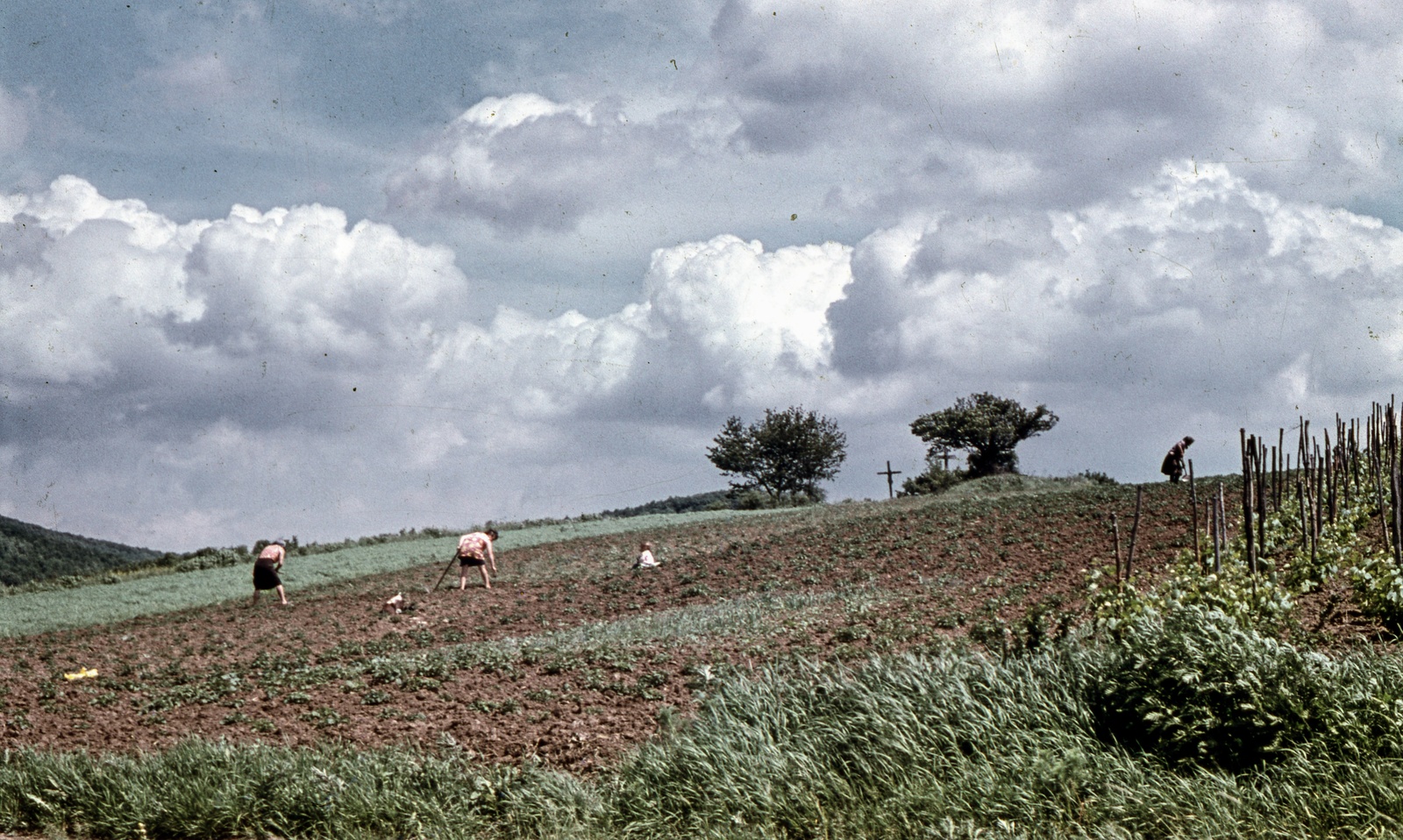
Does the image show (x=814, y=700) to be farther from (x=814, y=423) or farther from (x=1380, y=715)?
(x=814, y=423)

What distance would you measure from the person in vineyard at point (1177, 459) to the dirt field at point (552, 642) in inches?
175

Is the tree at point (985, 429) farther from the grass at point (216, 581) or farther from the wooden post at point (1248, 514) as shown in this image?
the wooden post at point (1248, 514)

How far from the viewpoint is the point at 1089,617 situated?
1110cm

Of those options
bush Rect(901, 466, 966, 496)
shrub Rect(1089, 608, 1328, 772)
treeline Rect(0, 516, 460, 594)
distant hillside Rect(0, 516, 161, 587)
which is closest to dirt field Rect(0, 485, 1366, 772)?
Answer: shrub Rect(1089, 608, 1328, 772)

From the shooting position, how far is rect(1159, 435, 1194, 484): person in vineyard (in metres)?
32.6

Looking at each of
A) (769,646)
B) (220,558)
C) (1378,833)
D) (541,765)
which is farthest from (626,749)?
(220,558)

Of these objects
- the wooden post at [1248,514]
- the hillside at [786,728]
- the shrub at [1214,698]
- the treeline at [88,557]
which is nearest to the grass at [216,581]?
the treeline at [88,557]

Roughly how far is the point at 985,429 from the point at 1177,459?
26.7 metres

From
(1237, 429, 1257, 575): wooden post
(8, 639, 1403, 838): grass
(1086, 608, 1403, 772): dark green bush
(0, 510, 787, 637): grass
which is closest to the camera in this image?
(8, 639, 1403, 838): grass

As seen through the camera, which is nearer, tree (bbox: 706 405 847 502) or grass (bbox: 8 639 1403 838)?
grass (bbox: 8 639 1403 838)

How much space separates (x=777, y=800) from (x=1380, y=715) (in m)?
3.55

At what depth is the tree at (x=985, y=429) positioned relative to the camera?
60031 mm

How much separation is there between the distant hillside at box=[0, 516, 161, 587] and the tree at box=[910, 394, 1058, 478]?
38.5m

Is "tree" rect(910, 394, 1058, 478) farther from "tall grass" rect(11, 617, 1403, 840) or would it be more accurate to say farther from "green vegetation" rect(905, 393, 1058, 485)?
"tall grass" rect(11, 617, 1403, 840)
